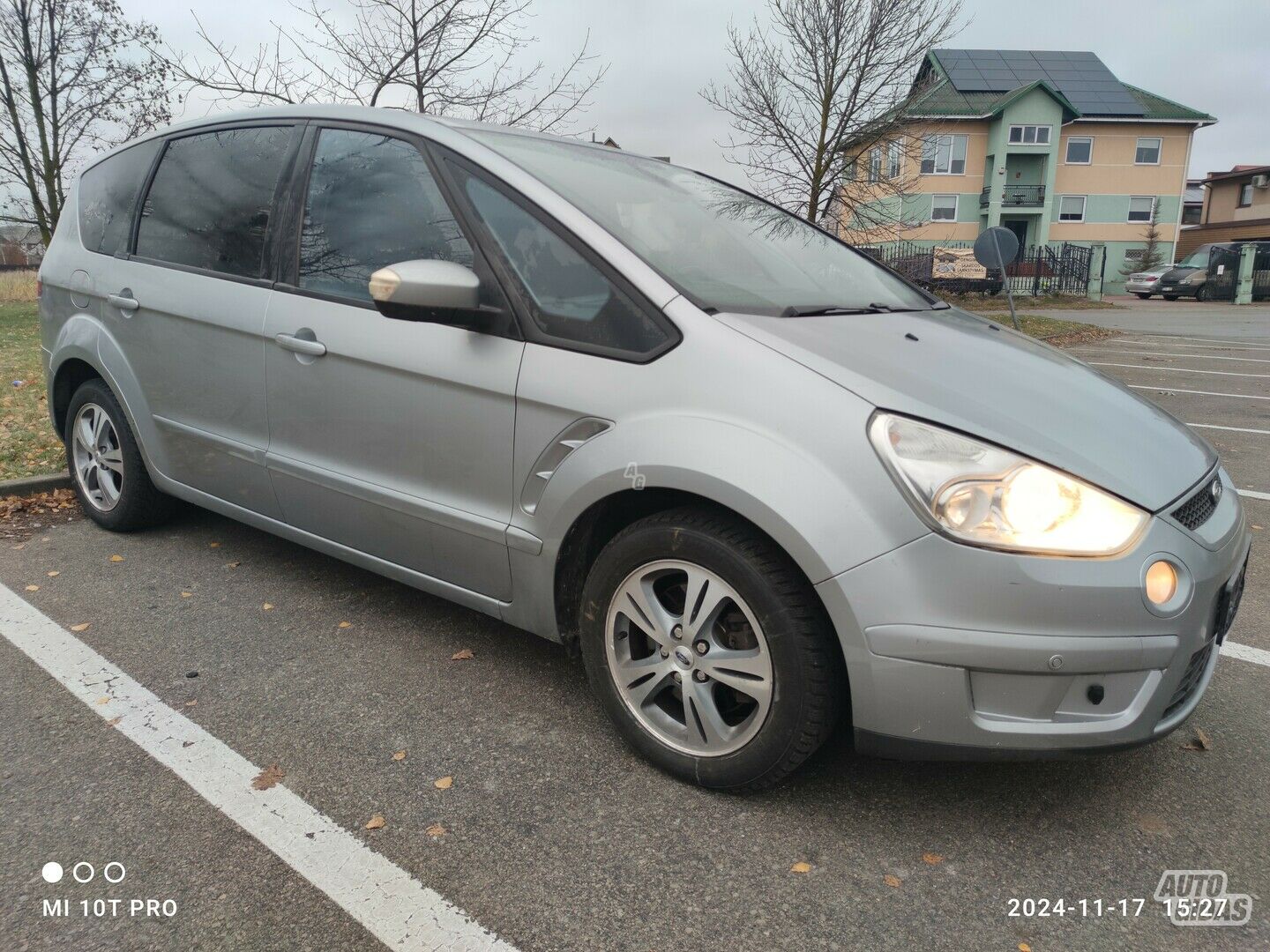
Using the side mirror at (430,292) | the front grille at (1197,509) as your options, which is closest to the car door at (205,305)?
the side mirror at (430,292)

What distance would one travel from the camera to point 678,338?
229cm

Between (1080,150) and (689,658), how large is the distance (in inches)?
1952

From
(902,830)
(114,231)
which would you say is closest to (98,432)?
(114,231)

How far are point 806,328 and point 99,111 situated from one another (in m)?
20.1

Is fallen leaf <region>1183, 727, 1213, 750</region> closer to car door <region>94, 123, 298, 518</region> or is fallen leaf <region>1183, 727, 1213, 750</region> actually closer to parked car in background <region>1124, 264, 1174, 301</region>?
car door <region>94, 123, 298, 518</region>

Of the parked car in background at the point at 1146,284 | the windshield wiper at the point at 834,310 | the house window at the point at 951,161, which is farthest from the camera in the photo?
the house window at the point at 951,161

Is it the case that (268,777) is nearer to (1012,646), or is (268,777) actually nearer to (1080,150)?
(1012,646)

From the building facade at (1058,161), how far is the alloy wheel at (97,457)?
138 ft

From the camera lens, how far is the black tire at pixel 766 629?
208 centimetres

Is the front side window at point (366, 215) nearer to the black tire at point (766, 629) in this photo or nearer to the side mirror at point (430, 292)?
the side mirror at point (430, 292)

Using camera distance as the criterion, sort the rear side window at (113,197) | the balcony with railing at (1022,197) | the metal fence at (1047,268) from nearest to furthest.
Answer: the rear side window at (113,197) < the metal fence at (1047,268) < the balcony with railing at (1022,197)

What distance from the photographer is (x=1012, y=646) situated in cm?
191

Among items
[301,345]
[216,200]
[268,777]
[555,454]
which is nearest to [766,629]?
[555,454]

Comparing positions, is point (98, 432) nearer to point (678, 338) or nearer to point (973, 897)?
point (678, 338)
